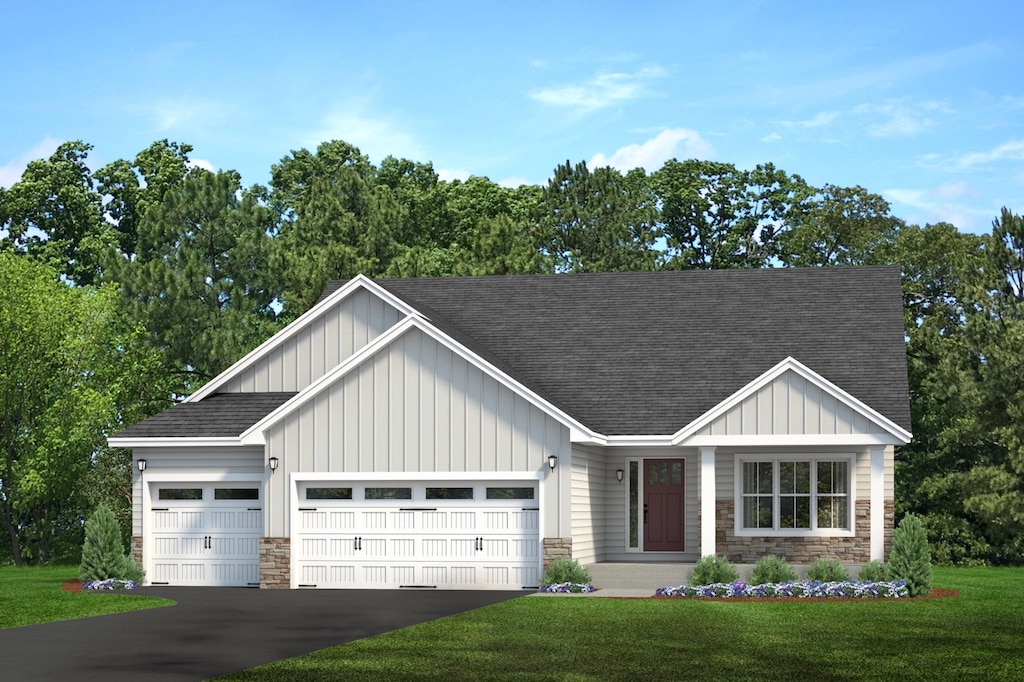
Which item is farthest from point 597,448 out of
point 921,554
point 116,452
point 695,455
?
point 116,452

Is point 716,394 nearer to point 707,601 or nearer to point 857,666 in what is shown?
point 707,601

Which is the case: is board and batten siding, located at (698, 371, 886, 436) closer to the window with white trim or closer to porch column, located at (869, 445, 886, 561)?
porch column, located at (869, 445, 886, 561)

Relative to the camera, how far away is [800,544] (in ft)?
92.5

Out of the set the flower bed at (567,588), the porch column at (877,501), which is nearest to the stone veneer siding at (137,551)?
the flower bed at (567,588)

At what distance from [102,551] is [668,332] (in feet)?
42.5

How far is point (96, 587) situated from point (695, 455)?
479 inches

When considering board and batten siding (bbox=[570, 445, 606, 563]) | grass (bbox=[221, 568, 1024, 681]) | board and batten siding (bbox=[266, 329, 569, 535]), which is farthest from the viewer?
board and batten siding (bbox=[570, 445, 606, 563])

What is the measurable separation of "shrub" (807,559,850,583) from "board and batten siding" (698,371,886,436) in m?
2.52

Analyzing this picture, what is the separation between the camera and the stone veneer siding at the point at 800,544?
27.7 metres

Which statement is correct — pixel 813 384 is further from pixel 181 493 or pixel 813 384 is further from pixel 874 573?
pixel 181 493

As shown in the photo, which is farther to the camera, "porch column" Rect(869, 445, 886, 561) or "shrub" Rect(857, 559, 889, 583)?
"porch column" Rect(869, 445, 886, 561)

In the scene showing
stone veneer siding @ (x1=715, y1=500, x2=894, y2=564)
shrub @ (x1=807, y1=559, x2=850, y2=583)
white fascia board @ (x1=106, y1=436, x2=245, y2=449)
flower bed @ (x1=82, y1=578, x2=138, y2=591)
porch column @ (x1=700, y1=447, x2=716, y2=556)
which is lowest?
flower bed @ (x1=82, y1=578, x2=138, y2=591)

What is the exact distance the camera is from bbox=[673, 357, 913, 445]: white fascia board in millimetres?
26312

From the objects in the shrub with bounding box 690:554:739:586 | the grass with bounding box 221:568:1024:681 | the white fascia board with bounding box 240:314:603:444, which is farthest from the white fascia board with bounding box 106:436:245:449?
the shrub with bounding box 690:554:739:586
